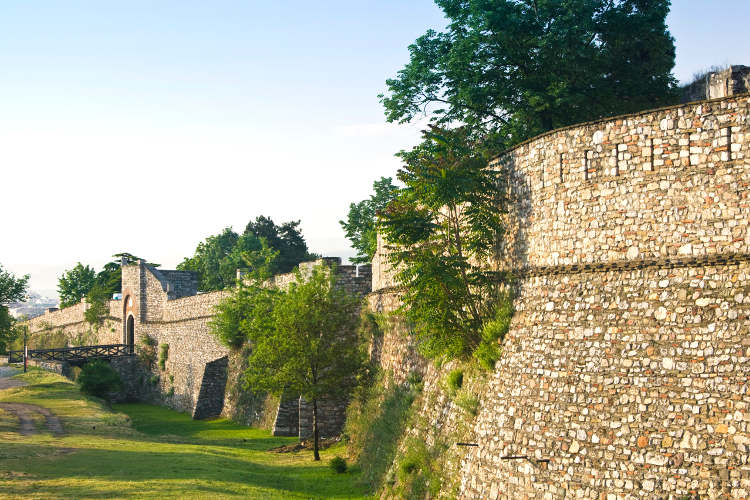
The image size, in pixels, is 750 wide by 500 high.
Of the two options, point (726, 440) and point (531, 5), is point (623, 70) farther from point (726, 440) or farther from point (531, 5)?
point (726, 440)

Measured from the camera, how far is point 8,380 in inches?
1481

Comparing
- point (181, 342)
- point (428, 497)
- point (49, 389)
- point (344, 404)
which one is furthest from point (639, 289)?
point (181, 342)

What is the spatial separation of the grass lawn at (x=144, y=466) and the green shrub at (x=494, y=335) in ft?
19.1

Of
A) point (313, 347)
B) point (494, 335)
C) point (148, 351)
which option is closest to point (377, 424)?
point (313, 347)

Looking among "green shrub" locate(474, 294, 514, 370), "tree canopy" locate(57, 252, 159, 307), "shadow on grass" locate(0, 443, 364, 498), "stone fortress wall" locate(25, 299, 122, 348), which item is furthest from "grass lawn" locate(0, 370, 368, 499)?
"tree canopy" locate(57, 252, 159, 307)

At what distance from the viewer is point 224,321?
35344mm

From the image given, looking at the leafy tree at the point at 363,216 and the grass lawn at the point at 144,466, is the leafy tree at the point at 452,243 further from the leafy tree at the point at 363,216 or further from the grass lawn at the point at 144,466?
the leafy tree at the point at 363,216

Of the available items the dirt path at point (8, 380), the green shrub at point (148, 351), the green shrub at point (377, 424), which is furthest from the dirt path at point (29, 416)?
the green shrub at point (148, 351)

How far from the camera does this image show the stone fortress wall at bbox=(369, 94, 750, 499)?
391 inches

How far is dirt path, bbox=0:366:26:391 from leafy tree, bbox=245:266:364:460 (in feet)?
56.1

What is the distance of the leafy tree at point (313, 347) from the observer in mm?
22547

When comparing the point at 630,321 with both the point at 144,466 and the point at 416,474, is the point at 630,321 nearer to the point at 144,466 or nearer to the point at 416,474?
the point at 416,474

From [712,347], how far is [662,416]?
3.93 ft

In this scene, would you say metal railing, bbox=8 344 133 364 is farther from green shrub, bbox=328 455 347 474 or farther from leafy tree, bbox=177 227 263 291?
green shrub, bbox=328 455 347 474
